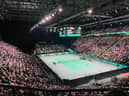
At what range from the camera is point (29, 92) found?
119 inches

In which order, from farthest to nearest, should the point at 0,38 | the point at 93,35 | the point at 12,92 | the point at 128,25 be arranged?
the point at 93,35 → the point at 0,38 → the point at 128,25 → the point at 12,92

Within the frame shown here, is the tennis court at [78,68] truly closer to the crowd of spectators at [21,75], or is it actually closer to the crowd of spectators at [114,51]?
the crowd of spectators at [114,51]

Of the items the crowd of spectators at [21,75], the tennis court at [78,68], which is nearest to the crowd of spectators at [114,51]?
the tennis court at [78,68]

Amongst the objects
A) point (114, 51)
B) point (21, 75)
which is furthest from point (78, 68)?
point (21, 75)

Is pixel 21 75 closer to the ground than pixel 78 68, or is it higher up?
higher up

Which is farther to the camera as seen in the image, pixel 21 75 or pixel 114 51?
pixel 114 51

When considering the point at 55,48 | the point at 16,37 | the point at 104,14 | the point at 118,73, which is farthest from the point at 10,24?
the point at 118,73

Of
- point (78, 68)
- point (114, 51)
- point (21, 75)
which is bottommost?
point (78, 68)

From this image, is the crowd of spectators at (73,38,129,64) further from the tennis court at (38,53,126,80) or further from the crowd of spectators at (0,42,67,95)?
the crowd of spectators at (0,42,67,95)

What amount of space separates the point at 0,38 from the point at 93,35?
19.3 metres

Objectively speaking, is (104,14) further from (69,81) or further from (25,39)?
(25,39)

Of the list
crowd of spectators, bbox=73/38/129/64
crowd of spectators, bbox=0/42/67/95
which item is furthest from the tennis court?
crowd of spectators, bbox=0/42/67/95

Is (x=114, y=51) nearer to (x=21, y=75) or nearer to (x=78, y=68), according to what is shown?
Result: (x=78, y=68)

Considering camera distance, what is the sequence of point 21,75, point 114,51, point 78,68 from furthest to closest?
point 114,51
point 78,68
point 21,75
